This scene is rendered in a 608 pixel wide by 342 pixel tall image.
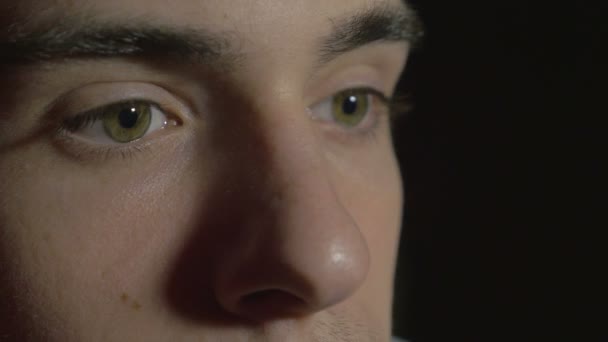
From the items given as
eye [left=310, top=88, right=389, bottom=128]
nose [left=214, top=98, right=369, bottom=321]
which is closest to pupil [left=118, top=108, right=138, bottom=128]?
nose [left=214, top=98, right=369, bottom=321]

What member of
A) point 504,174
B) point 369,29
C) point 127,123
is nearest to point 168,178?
point 127,123

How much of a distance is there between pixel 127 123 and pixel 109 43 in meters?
0.11

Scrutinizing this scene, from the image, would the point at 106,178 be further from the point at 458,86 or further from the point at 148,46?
the point at 458,86

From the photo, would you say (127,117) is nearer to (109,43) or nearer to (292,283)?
(109,43)

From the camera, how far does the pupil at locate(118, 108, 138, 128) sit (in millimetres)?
808

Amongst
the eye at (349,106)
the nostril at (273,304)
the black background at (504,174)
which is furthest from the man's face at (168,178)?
the black background at (504,174)

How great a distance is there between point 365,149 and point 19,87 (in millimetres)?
443

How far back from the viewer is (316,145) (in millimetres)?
815

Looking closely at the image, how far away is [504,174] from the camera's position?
1705 millimetres

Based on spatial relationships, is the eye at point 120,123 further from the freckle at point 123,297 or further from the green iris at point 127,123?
the freckle at point 123,297

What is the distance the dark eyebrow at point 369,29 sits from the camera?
82 centimetres

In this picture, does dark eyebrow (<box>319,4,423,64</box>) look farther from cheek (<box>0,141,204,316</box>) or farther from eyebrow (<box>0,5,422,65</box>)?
cheek (<box>0,141,204,316</box>)

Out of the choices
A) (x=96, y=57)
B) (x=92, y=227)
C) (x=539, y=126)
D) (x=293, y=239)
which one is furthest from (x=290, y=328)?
(x=539, y=126)

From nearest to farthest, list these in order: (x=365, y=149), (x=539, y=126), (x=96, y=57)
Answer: (x=96, y=57) < (x=365, y=149) < (x=539, y=126)
